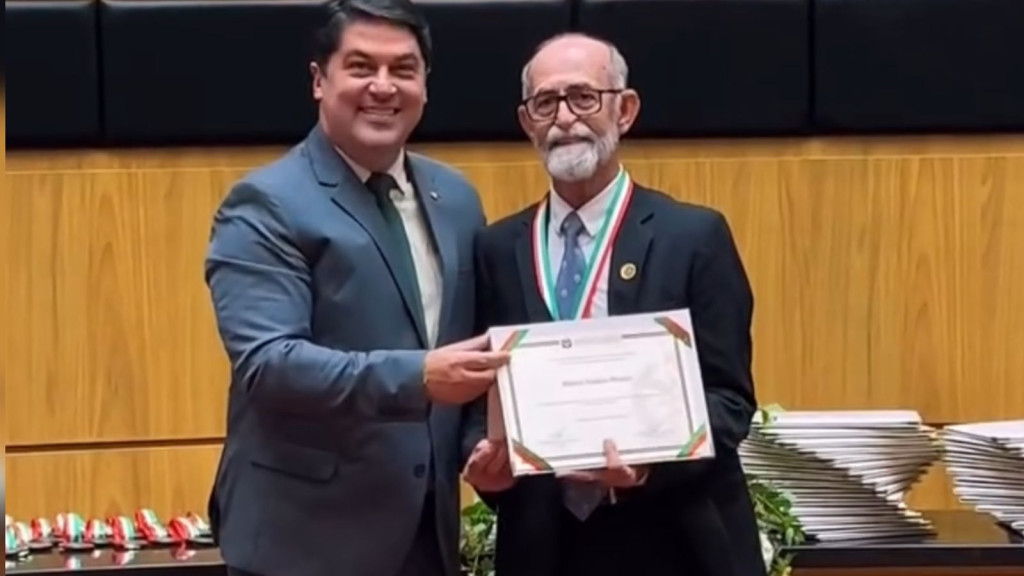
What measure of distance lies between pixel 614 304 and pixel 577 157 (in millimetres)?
202

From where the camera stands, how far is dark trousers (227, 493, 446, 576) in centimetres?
179

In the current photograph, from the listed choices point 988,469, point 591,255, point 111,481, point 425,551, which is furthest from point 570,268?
point 111,481

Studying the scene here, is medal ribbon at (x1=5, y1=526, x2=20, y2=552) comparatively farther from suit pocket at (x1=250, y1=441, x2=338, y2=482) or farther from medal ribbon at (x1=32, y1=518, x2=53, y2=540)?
suit pocket at (x1=250, y1=441, x2=338, y2=482)

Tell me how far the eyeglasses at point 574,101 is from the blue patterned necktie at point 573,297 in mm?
157

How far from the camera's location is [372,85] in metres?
1.73

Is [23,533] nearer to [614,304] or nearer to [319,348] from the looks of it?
[319,348]

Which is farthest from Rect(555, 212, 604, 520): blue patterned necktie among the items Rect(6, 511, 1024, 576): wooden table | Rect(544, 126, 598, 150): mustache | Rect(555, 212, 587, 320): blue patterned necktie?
Rect(6, 511, 1024, 576): wooden table

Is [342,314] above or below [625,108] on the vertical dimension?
below

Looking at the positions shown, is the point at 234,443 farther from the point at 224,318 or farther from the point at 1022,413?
the point at 1022,413

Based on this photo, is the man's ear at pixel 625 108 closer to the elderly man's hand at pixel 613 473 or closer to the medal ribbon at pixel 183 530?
the elderly man's hand at pixel 613 473

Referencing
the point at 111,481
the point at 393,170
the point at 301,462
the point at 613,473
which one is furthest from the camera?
the point at 111,481

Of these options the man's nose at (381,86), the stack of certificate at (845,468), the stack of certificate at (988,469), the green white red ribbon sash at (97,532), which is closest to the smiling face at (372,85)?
the man's nose at (381,86)

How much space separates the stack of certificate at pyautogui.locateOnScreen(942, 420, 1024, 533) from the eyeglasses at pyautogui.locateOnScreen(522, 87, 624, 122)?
1.12 metres

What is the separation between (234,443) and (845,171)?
6.07 feet
